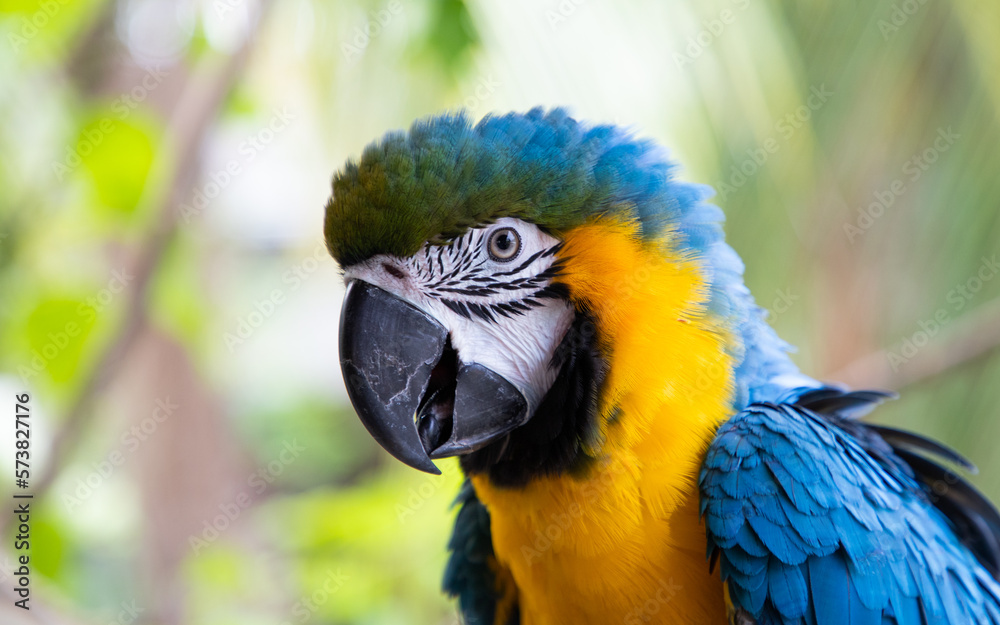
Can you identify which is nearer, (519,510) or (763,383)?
(519,510)

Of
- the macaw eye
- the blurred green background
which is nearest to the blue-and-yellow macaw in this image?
the macaw eye

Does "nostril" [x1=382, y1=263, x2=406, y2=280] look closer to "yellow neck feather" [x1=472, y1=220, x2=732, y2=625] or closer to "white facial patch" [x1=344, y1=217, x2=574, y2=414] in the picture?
"white facial patch" [x1=344, y1=217, x2=574, y2=414]

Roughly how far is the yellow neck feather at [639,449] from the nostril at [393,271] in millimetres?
332

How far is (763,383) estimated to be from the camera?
167cm

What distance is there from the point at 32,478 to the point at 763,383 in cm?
260

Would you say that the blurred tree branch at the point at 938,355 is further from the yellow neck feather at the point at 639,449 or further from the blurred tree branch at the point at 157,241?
the blurred tree branch at the point at 157,241

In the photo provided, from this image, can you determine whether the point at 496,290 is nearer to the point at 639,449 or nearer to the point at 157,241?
the point at 639,449

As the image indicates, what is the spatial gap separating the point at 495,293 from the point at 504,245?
0.10 metres

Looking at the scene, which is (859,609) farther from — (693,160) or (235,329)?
(235,329)

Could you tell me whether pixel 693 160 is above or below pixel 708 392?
above

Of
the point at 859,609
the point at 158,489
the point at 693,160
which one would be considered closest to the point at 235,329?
the point at 158,489

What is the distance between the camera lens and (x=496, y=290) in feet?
4.68

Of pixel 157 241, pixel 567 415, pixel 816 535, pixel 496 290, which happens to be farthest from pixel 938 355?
pixel 157 241

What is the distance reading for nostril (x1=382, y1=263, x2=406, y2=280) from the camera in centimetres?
141
